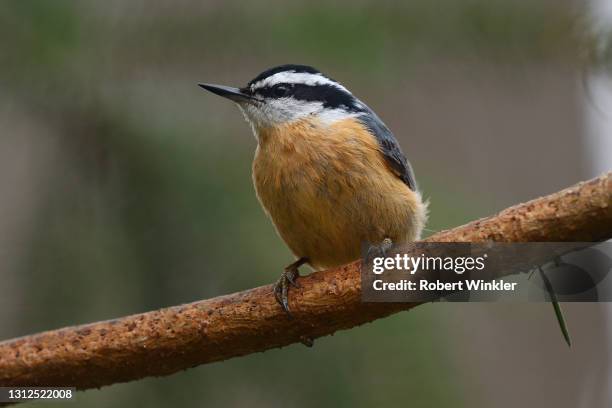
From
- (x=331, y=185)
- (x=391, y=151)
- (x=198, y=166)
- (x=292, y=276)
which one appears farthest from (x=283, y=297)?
(x=391, y=151)

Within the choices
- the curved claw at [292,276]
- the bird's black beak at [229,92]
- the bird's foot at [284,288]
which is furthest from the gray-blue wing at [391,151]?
the bird's foot at [284,288]

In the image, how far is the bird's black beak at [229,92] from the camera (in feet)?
9.44

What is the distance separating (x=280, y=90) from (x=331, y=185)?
2.18 ft

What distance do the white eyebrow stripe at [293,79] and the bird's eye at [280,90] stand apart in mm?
21

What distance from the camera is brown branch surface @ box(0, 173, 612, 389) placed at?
78.0 inches

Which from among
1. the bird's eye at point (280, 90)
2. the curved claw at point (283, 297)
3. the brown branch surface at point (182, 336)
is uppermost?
the bird's eye at point (280, 90)

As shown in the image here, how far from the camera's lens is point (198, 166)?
8.66 feet

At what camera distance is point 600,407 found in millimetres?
2584

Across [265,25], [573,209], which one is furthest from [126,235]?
[573,209]

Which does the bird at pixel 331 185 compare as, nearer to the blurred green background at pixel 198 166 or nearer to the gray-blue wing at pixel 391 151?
the gray-blue wing at pixel 391 151

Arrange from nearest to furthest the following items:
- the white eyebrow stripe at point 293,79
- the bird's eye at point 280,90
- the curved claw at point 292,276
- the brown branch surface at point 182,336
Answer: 1. the brown branch surface at point 182,336
2. the curved claw at point 292,276
3. the white eyebrow stripe at point 293,79
4. the bird's eye at point 280,90

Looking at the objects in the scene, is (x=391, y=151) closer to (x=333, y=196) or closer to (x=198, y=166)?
(x=333, y=196)

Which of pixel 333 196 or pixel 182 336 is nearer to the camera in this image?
pixel 182 336

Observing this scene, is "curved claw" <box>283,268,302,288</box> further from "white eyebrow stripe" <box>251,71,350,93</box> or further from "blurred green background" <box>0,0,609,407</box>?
"white eyebrow stripe" <box>251,71,350,93</box>
